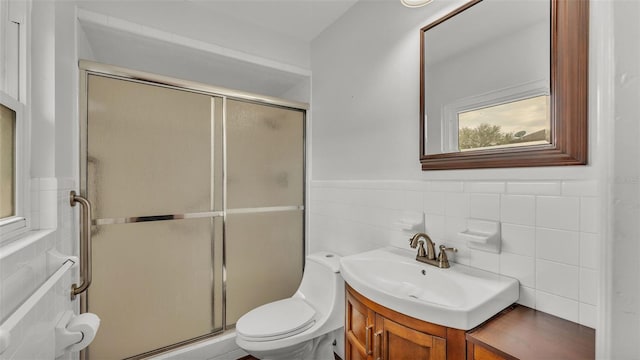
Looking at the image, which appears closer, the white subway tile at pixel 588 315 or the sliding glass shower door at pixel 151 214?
the white subway tile at pixel 588 315

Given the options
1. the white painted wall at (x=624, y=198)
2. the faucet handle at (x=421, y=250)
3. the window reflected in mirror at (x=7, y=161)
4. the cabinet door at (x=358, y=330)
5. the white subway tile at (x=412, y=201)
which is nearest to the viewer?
the white painted wall at (x=624, y=198)

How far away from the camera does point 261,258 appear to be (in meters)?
2.11

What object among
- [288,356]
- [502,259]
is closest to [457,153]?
[502,259]

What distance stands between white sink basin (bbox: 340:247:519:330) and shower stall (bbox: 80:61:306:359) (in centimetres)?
102

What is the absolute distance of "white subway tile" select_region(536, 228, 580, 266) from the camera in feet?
2.94

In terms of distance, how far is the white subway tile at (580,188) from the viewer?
33.7 inches

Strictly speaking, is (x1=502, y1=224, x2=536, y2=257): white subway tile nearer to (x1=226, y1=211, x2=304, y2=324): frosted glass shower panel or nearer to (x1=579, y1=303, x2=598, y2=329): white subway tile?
(x1=579, y1=303, x2=598, y2=329): white subway tile

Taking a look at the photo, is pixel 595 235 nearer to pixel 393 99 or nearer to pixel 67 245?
pixel 393 99

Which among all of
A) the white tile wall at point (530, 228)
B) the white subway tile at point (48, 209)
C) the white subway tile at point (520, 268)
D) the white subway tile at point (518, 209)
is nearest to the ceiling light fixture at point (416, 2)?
the white tile wall at point (530, 228)

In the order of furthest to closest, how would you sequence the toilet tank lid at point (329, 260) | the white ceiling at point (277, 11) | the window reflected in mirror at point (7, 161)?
the white ceiling at point (277, 11)
the toilet tank lid at point (329, 260)
the window reflected in mirror at point (7, 161)

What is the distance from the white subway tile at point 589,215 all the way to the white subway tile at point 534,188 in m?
0.07

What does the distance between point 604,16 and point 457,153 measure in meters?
0.73

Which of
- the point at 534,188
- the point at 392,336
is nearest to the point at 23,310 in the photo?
the point at 392,336

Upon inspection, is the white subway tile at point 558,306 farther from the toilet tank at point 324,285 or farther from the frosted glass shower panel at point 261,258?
the frosted glass shower panel at point 261,258
